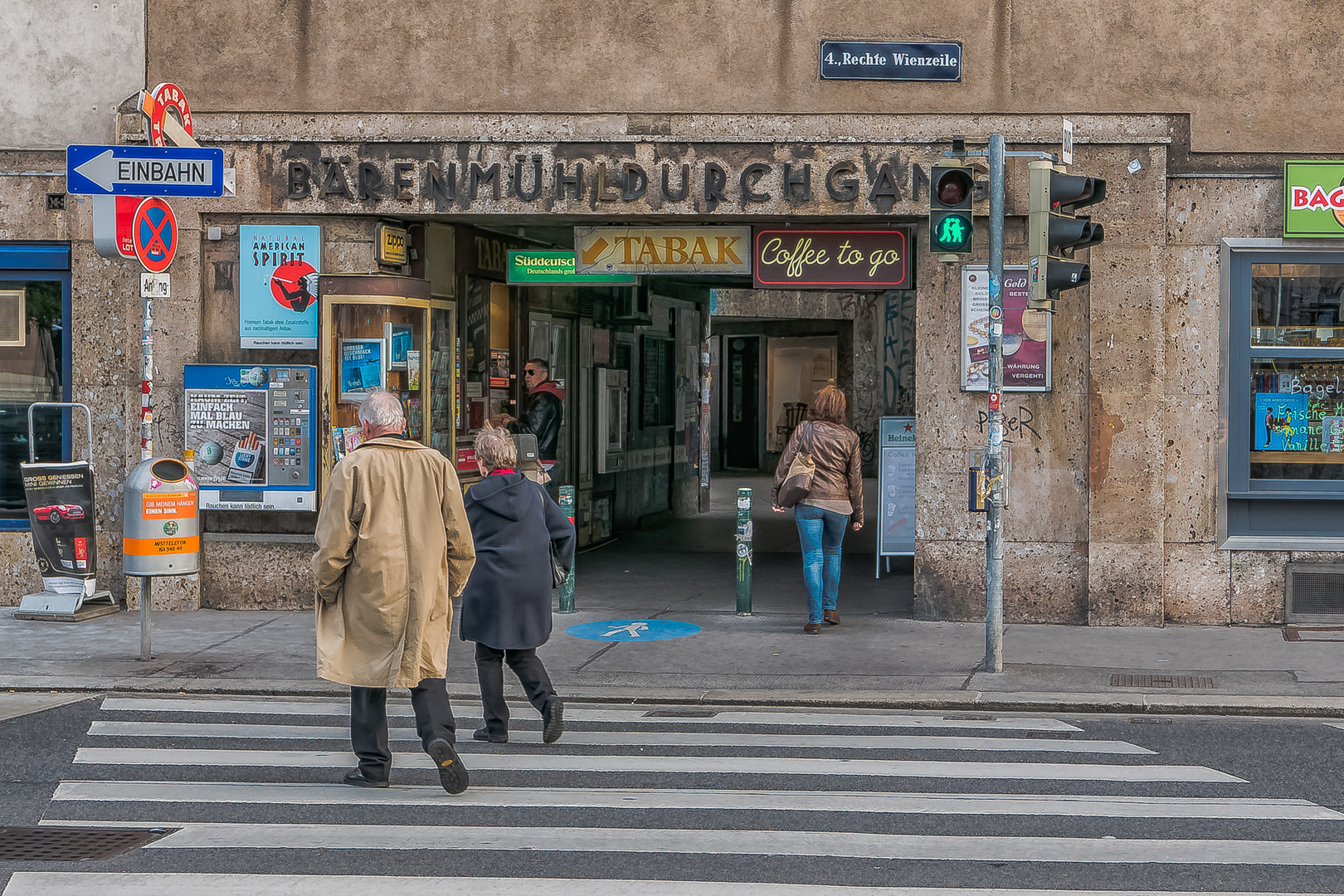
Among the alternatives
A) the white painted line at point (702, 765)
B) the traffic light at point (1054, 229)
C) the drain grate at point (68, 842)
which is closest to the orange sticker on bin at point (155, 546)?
the white painted line at point (702, 765)

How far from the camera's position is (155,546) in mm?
9578

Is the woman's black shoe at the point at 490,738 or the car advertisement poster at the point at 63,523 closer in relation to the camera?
the woman's black shoe at the point at 490,738

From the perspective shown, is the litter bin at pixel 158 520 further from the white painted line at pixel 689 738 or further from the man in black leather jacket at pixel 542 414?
the man in black leather jacket at pixel 542 414

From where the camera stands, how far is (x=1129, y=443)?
11172 mm

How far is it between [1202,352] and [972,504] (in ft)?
10.2

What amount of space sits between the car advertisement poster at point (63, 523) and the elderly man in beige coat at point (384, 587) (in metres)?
6.07

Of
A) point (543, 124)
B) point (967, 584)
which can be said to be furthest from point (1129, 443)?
point (543, 124)

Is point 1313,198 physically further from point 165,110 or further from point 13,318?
point 13,318

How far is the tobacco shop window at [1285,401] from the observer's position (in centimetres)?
1132

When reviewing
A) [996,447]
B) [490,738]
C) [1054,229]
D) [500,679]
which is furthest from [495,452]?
[1054,229]

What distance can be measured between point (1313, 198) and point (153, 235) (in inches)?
358

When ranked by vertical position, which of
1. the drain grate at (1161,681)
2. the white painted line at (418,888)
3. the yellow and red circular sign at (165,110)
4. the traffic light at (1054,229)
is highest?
the yellow and red circular sign at (165,110)

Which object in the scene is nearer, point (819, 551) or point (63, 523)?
point (819, 551)

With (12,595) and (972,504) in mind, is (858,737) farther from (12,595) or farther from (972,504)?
(12,595)
